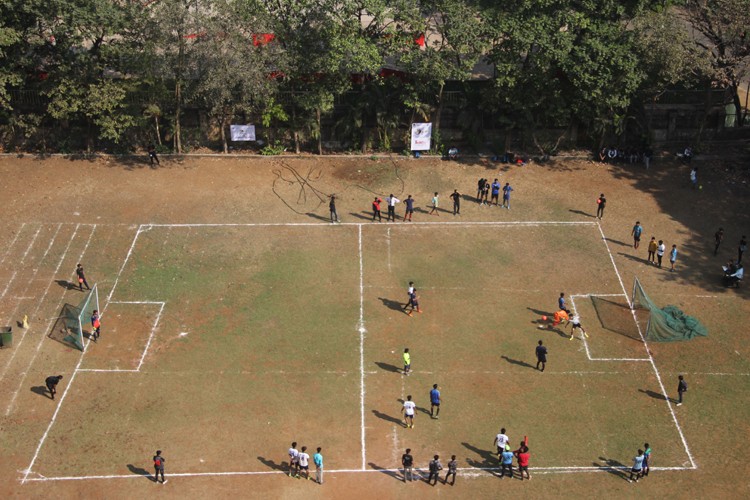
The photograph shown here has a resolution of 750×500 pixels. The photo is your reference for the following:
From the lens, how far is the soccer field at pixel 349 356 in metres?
32.6

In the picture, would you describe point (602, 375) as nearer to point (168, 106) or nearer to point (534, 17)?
point (534, 17)

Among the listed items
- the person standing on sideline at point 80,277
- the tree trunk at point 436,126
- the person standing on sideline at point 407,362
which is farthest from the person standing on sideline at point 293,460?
the tree trunk at point 436,126

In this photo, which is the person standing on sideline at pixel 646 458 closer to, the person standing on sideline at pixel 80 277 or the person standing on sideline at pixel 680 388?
the person standing on sideline at pixel 680 388

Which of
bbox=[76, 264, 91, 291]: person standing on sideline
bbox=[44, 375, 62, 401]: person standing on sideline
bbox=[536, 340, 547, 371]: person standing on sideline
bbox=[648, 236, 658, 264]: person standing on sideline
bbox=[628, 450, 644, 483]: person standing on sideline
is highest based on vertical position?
bbox=[648, 236, 658, 264]: person standing on sideline

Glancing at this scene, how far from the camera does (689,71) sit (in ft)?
155

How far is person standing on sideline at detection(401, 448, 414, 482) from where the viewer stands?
3036 cm

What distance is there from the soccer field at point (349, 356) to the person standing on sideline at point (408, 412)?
1.17 ft

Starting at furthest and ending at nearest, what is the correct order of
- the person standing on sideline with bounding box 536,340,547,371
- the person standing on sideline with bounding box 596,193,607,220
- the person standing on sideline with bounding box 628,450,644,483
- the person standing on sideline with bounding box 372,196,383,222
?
the person standing on sideline with bounding box 596,193,607,220 < the person standing on sideline with bounding box 372,196,383,222 < the person standing on sideline with bounding box 536,340,547,371 < the person standing on sideline with bounding box 628,450,644,483

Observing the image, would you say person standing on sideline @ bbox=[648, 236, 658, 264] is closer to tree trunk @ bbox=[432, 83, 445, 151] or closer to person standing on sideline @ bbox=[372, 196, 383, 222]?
person standing on sideline @ bbox=[372, 196, 383, 222]

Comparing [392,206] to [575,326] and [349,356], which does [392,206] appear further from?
[575,326]

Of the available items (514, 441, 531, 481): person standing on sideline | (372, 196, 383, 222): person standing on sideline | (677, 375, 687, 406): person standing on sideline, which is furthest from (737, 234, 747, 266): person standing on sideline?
(514, 441, 531, 481): person standing on sideline

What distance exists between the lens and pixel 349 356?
3675 centimetres

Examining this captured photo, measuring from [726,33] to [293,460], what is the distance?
111 ft

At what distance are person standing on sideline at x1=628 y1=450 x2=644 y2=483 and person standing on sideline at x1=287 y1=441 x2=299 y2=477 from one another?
11882 mm
